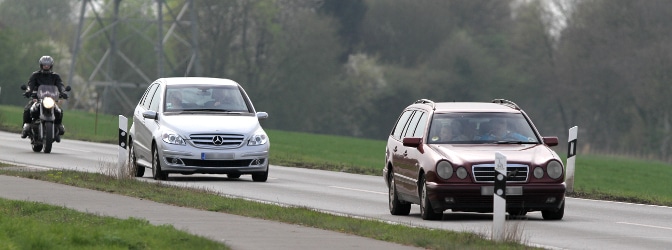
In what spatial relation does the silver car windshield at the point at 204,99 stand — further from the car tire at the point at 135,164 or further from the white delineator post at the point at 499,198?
the white delineator post at the point at 499,198

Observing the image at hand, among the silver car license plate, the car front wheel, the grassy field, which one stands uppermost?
the silver car license plate

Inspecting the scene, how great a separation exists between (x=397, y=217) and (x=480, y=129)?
1.43 m

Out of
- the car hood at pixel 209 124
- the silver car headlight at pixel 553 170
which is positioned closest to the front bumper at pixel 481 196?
the silver car headlight at pixel 553 170

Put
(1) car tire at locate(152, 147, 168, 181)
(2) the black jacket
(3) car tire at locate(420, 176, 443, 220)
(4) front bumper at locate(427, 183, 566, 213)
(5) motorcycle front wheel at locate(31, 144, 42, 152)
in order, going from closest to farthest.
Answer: (4) front bumper at locate(427, 183, 566, 213) → (3) car tire at locate(420, 176, 443, 220) → (1) car tire at locate(152, 147, 168, 181) → (2) the black jacket → (5) motorcycle front wheel at locate(31, 144, 42, 152)

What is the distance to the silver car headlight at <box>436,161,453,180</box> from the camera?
1752 cm

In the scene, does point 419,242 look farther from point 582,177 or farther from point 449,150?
point 582,177

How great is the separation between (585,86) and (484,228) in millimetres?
74320

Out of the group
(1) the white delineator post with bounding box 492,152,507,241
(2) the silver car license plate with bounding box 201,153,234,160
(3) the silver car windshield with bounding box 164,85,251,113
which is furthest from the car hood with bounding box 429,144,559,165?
(3) the silver car windshield with bounding box 164,85,251,113

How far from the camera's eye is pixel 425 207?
17.9 m

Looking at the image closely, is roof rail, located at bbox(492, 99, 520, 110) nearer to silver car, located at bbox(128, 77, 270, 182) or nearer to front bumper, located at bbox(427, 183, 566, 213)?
front bumper, located at bbox(427, 183, 566, 213)

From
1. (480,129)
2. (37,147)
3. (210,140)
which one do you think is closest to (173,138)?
(210,140)

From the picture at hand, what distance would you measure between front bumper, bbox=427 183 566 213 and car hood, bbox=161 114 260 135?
7243 mm

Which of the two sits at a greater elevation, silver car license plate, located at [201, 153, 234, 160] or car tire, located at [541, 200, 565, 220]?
silver car license plate, located at [201, 153, 234, 160]

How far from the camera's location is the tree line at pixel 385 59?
290 feet
